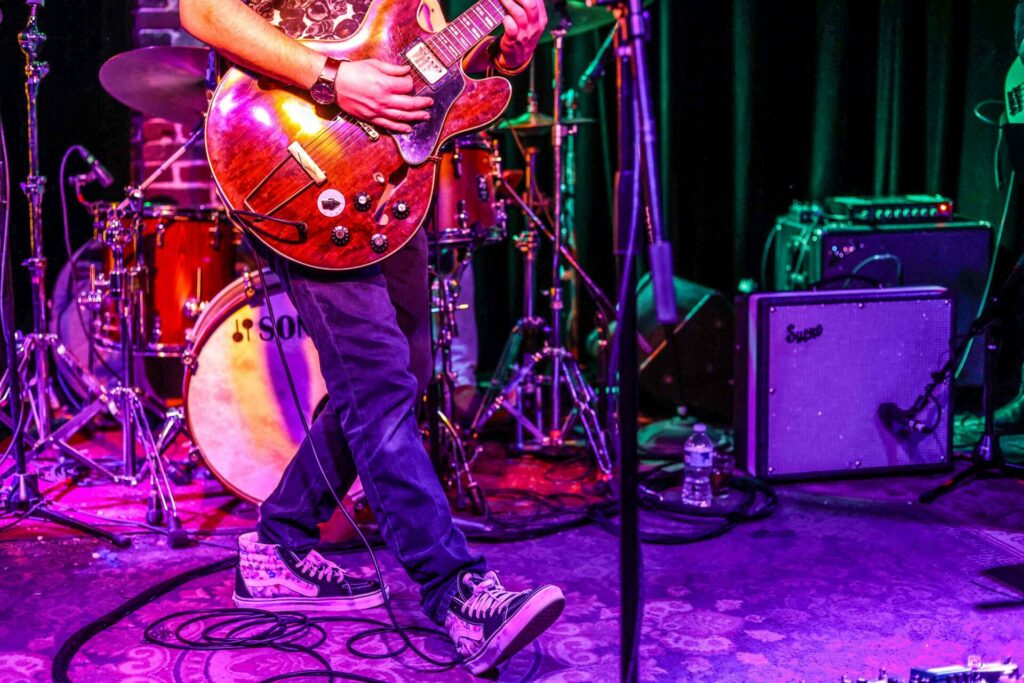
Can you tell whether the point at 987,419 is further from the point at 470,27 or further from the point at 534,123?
the point at 470,27

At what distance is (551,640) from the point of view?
2672mm

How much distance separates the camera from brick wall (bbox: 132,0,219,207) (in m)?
4.83

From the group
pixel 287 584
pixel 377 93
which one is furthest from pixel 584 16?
pixel 287 584

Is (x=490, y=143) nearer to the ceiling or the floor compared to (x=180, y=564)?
nearer to the ceiling

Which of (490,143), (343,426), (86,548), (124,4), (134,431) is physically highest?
(124,4)

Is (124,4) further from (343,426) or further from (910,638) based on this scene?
(910,638)

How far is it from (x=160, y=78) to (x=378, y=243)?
4.45 feet

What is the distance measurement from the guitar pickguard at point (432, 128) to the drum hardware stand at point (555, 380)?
1.46m

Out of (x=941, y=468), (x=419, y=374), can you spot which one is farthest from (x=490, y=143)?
(x=941, y=468)

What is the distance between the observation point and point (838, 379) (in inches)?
161

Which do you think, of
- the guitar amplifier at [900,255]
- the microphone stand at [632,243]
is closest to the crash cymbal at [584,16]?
the guitar amplifier at [900,255]

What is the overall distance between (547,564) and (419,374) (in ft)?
2.42

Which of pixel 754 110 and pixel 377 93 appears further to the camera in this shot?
pixel 754 110

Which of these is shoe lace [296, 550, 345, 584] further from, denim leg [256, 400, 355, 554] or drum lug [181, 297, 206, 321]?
drum lug [181, 297, 206, 321]
